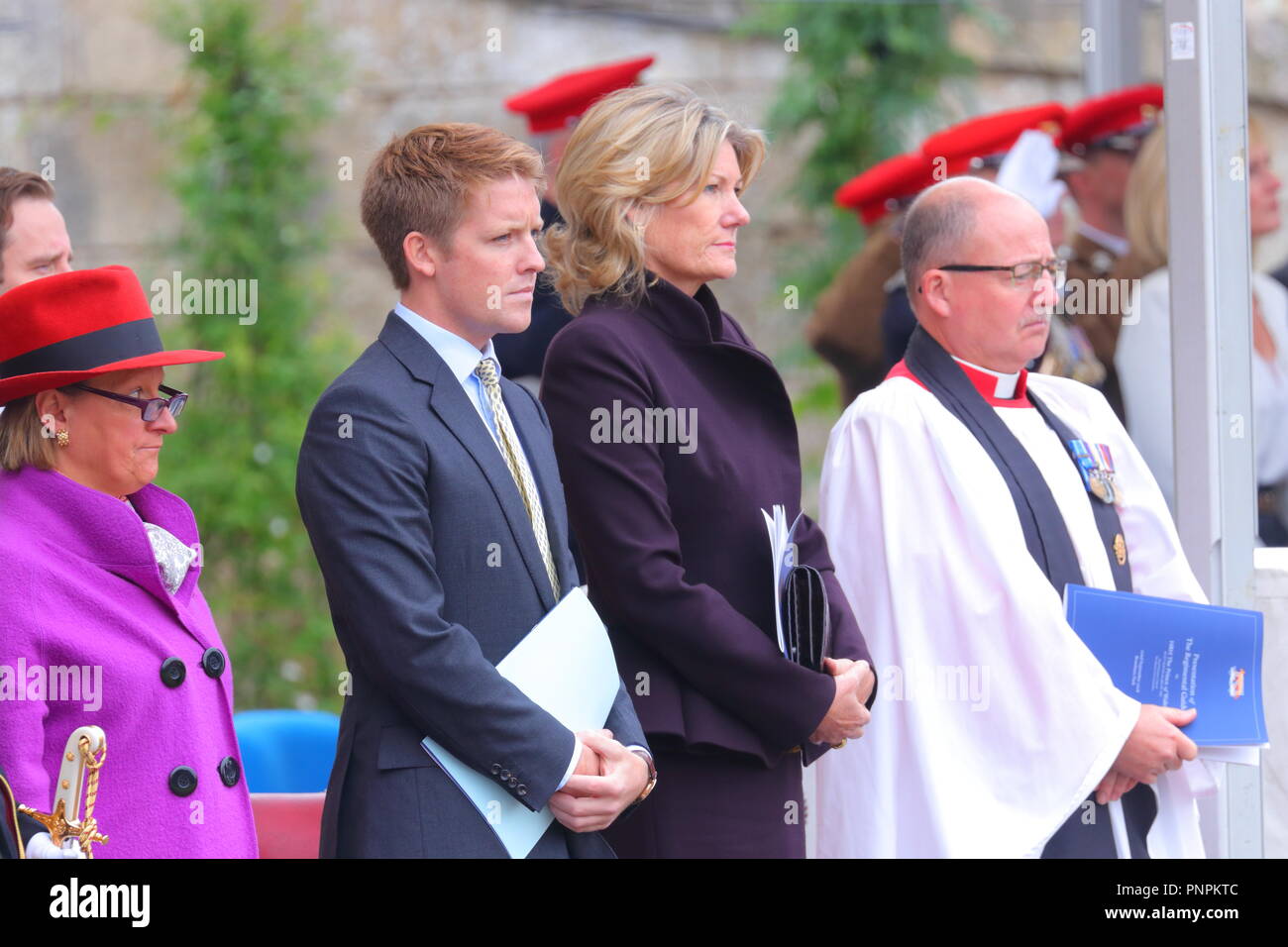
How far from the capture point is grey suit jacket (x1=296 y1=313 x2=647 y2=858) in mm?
2588

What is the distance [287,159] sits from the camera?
773cm

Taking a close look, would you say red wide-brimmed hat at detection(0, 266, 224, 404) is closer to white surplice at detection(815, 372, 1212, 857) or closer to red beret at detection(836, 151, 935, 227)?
white surplice at detection(815, 372, 1212, 857)

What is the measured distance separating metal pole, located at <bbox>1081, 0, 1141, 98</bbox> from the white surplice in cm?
371

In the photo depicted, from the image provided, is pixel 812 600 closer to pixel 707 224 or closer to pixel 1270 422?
pixel 707 224

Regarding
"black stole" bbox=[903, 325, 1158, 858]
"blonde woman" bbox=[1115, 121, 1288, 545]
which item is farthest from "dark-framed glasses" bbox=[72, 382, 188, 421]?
"blonde woman" bbox=[1115, 121, 1288, 545]

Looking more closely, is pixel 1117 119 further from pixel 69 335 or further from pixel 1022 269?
pixel 69 335

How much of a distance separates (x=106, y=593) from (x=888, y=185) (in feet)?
13.5

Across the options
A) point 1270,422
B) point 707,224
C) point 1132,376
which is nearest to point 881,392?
point 707,224

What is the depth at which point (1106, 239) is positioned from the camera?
618cm

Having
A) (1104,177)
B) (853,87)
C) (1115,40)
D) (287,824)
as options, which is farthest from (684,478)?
(853,87)

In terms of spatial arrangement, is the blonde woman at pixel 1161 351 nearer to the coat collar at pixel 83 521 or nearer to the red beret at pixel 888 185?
the red beret at pixel 888 185

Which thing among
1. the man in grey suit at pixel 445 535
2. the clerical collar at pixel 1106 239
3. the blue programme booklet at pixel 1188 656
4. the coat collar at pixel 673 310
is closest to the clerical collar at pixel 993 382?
the blue programme booklet at pixel 1188 656

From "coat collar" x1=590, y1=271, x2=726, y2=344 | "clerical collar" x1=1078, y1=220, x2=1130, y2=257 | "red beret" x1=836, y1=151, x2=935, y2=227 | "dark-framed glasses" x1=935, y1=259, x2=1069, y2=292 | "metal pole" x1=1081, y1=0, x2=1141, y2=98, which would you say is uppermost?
"metal pole" x1=1081, y1=0, x2=1141, y2=98

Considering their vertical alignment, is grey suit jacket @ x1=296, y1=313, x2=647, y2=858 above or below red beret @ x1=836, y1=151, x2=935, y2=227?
below
